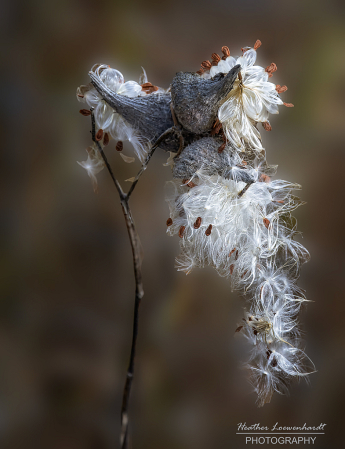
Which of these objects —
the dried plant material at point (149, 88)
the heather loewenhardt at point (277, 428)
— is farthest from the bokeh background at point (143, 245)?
the dried plant material at point (149, 88)

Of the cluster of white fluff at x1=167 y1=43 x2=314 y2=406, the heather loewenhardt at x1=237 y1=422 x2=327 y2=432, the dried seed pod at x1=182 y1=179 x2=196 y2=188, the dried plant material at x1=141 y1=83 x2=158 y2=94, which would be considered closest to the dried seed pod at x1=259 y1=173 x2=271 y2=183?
the cluster of white fluff at x1=167 y1=43 x2=314 y2=406

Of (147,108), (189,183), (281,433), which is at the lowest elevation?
(281,433)

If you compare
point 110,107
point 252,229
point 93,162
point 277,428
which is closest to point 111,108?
point 110,107

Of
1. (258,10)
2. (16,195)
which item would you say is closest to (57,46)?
(16,195)

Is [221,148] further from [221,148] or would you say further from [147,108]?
[147,108]

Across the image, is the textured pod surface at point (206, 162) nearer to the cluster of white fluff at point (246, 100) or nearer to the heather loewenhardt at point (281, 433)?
the cluster of white fluff at point (246, 100)

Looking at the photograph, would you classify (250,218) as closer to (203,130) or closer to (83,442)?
(203,130)
